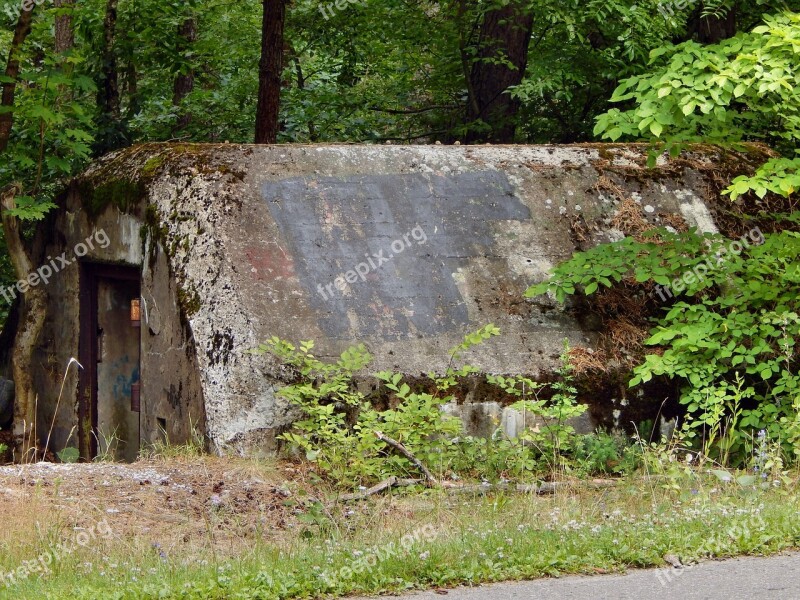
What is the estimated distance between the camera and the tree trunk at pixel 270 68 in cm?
1198

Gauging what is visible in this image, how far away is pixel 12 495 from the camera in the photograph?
580 cm

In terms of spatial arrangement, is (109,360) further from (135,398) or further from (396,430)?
(396,430)

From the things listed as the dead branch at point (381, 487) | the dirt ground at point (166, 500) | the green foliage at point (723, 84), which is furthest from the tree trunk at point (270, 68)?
the dead branch at point (381, 487)

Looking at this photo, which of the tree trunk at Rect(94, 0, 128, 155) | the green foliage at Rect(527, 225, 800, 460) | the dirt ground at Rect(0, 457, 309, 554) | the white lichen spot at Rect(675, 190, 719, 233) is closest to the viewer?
the dirt ground at Rect(0, 457, 309, 554)

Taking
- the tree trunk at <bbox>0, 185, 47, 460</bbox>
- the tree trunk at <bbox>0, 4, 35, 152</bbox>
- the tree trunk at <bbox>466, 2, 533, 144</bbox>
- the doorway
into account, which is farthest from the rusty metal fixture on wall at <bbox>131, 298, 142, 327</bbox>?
the tree trunk at <bbox>466, 2, 533, 144</bbox>

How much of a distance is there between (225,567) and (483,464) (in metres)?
2.70

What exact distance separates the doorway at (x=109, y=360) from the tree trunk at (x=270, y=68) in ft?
10.5

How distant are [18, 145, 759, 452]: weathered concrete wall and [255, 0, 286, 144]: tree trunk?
9.25ft

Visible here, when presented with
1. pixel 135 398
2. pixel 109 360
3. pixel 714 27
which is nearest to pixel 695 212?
pixel 714 27

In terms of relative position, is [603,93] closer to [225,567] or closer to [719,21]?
[719,21]

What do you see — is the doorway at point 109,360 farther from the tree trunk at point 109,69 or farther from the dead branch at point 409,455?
the dead branch at point 409,455

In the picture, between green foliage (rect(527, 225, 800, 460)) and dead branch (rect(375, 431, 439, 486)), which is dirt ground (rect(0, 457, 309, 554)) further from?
green foliage (rect(527, 225, 800, 460))

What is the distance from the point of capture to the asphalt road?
4.39m

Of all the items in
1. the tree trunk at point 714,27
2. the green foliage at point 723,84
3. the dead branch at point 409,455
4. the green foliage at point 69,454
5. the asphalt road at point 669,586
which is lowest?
the green foliage at point 69,454
